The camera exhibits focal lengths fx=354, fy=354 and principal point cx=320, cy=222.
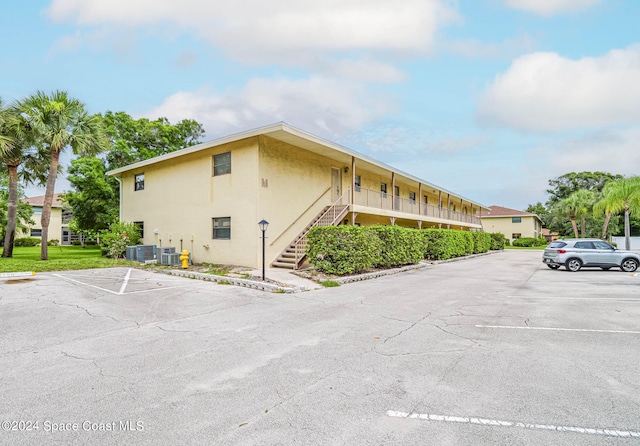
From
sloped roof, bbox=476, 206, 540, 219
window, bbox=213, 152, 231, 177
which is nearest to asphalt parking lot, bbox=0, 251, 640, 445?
window, bbox=213, 152, 231, 177

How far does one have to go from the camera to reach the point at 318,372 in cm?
409

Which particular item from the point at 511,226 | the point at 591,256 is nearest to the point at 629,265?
the point at 591,256

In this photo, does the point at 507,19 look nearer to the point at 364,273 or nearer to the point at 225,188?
the point at 364,273

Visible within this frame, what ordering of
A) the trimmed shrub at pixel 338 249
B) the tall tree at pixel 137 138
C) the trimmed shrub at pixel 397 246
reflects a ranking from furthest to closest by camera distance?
the tall tree at pixel 137 138, the trimmed shrub at pixel 397 246, the trimmed shrub at pixel 338 249

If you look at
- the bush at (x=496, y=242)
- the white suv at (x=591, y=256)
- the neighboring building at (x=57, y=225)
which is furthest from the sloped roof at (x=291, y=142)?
the neighboring building at (x=57, y=225)

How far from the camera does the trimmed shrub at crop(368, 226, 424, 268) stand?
15.4 metres

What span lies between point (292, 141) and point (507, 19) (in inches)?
358

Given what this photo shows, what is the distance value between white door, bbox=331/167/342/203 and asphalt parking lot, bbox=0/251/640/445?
38.1 feet

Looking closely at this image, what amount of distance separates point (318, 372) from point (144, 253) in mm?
16364

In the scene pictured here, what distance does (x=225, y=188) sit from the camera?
16.1 m

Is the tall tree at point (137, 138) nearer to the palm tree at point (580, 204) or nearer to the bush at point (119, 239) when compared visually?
the bush at point (119, 239)

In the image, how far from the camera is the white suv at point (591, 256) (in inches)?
636

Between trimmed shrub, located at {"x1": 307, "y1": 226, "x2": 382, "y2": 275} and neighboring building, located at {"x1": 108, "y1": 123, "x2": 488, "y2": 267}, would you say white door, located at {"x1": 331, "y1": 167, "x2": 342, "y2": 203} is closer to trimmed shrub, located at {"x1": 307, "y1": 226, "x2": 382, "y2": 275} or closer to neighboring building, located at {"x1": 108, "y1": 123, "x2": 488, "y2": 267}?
neighboring building, located at {"x1": 108, "y1": 123, "x2": 488, "y2": 267}

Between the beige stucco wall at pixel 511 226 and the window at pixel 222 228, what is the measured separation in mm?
52173
